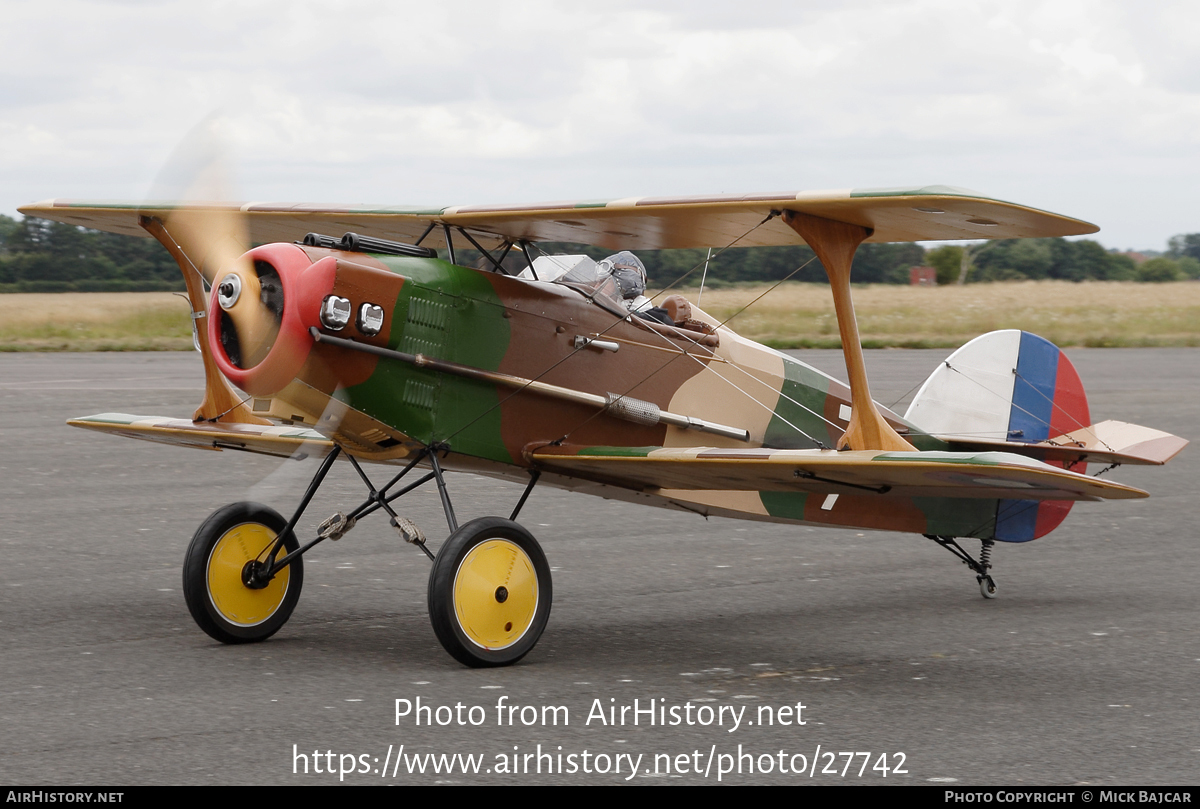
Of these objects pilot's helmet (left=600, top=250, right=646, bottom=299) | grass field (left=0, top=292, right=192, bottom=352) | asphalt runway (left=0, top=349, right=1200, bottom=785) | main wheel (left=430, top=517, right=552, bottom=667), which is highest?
pilot's helmet (left=600, top=250, right=646, bottom=299)

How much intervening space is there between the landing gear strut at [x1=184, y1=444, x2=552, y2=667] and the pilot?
120 centimetres

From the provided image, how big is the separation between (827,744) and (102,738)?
109 inches

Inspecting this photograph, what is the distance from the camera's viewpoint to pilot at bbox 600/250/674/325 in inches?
292

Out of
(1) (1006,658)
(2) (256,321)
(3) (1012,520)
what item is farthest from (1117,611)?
→ (2) (256,321)

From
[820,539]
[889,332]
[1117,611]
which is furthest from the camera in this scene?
[889,332]

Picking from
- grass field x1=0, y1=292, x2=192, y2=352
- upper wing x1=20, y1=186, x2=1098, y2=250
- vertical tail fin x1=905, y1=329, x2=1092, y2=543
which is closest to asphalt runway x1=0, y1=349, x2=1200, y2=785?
vertical tail fin x1=905, y1=329, x2=1092, y2=543

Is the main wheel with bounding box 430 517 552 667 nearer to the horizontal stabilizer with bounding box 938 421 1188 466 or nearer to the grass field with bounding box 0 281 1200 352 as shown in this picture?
the horizontal stabilizer with bounding box 938 421 1188 466

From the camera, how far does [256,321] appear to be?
5.82m

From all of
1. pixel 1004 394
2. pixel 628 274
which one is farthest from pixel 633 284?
pixel 1004 394

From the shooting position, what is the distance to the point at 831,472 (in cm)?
614

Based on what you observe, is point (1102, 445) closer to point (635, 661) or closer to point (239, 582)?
point (635, 661)

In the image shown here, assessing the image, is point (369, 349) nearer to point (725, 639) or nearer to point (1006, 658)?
point (725, 639)

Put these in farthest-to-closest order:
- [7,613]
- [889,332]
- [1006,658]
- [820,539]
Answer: [889,332], [820,539], [7,613], [1006,658]

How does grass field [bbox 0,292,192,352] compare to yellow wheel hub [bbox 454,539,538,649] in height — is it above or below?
below
